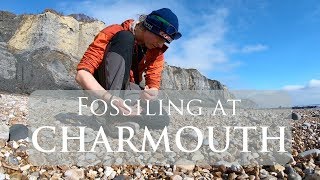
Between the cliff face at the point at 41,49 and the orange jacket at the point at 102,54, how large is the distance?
9722 mm

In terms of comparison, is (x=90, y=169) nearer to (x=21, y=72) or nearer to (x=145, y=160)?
(x=145, y=160)

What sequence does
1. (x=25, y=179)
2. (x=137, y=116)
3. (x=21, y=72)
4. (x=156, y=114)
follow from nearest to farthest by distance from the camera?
1. (x=25, y=179)
2. (x=137, y=116)
3. (x=156, y=114)
4. (x=21, y=72)

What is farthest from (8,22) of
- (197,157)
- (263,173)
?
(263,173)

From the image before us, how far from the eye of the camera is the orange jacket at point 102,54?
460 cm

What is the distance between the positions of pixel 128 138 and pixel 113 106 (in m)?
0.49

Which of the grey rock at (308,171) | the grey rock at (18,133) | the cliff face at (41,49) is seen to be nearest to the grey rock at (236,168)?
the grey rock at (308,171)

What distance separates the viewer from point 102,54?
186 inches

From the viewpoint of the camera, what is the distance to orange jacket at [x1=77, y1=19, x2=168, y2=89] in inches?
181

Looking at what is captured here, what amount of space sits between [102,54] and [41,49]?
13.6m

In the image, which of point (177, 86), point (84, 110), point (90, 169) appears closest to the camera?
point (90, 169)

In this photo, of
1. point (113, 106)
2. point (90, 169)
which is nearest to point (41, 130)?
point (113, 106)

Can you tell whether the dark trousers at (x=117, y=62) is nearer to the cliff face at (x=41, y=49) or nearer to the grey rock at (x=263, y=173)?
the grey rock at (x=263, y=173)

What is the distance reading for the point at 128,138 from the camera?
491 cm

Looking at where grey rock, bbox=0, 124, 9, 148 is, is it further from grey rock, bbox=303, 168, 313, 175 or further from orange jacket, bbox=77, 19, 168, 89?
grey rock, bbox=303, 168, 313, 175
